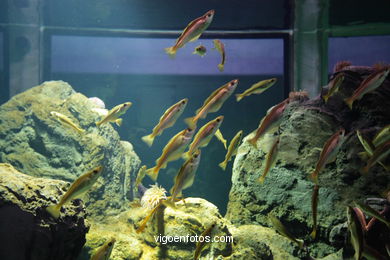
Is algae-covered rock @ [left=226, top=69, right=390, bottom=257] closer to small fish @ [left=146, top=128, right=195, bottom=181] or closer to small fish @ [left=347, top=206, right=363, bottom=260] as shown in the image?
small fish @ [left=347, top=206, right=363, bottom=260]

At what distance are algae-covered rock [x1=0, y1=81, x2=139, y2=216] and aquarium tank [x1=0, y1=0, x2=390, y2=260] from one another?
0.03 m

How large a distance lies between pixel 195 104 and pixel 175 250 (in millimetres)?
7659

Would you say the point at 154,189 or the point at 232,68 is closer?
the point at 154,189

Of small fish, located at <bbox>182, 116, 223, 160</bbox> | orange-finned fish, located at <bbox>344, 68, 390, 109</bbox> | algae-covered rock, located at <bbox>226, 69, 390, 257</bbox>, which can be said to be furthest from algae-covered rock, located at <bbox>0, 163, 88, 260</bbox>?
orange-finned fish, located at <bbox>344, 68, 390, 109</bbox>

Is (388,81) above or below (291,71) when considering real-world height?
below

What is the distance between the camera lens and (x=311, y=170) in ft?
12.7

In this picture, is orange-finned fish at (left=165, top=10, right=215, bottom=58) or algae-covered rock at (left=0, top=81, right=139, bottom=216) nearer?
orange-finned fish at (left=165, top=10, right=215, bottom=58)

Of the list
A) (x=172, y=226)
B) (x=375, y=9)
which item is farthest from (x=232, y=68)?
(x=172, y=226)

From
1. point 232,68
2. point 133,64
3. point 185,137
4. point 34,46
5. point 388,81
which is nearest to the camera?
point 185,137

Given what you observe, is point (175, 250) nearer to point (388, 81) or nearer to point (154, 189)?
point (154, 189)

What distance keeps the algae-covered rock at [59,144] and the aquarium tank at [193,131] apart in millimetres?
29

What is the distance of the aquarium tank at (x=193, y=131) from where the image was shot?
2900 mm

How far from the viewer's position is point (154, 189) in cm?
512

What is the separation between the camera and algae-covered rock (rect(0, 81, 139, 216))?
18.9 feet
